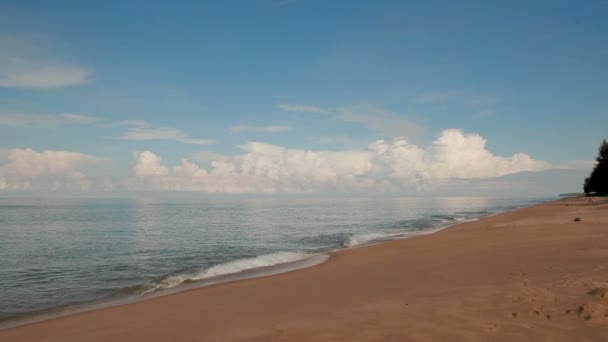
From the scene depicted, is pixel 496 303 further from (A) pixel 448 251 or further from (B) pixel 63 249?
(B) pixel 63 249

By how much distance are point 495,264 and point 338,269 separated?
5.30 metres

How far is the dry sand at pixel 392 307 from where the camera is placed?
675cm

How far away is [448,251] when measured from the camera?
1691cm

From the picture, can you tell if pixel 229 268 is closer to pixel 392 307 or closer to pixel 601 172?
pixel 392 307

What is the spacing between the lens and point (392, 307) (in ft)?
27.6

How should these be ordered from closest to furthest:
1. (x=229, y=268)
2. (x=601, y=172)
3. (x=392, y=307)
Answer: (x=392, y=307)
(x=229, y=268)
(x=601, y=172)

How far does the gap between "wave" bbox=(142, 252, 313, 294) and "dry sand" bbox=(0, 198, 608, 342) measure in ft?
7.89

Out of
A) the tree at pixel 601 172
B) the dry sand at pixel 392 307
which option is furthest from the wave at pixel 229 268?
the tree at pixel 601 172

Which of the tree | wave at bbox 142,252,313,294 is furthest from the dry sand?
the tree

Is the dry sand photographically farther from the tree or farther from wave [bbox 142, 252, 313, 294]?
the tree

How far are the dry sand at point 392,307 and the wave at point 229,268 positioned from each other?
2.41 m

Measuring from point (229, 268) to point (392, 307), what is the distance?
33.3 ft

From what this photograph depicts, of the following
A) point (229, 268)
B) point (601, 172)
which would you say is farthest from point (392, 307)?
point (601, 172)

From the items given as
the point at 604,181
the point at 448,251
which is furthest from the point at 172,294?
the point at 604,181
